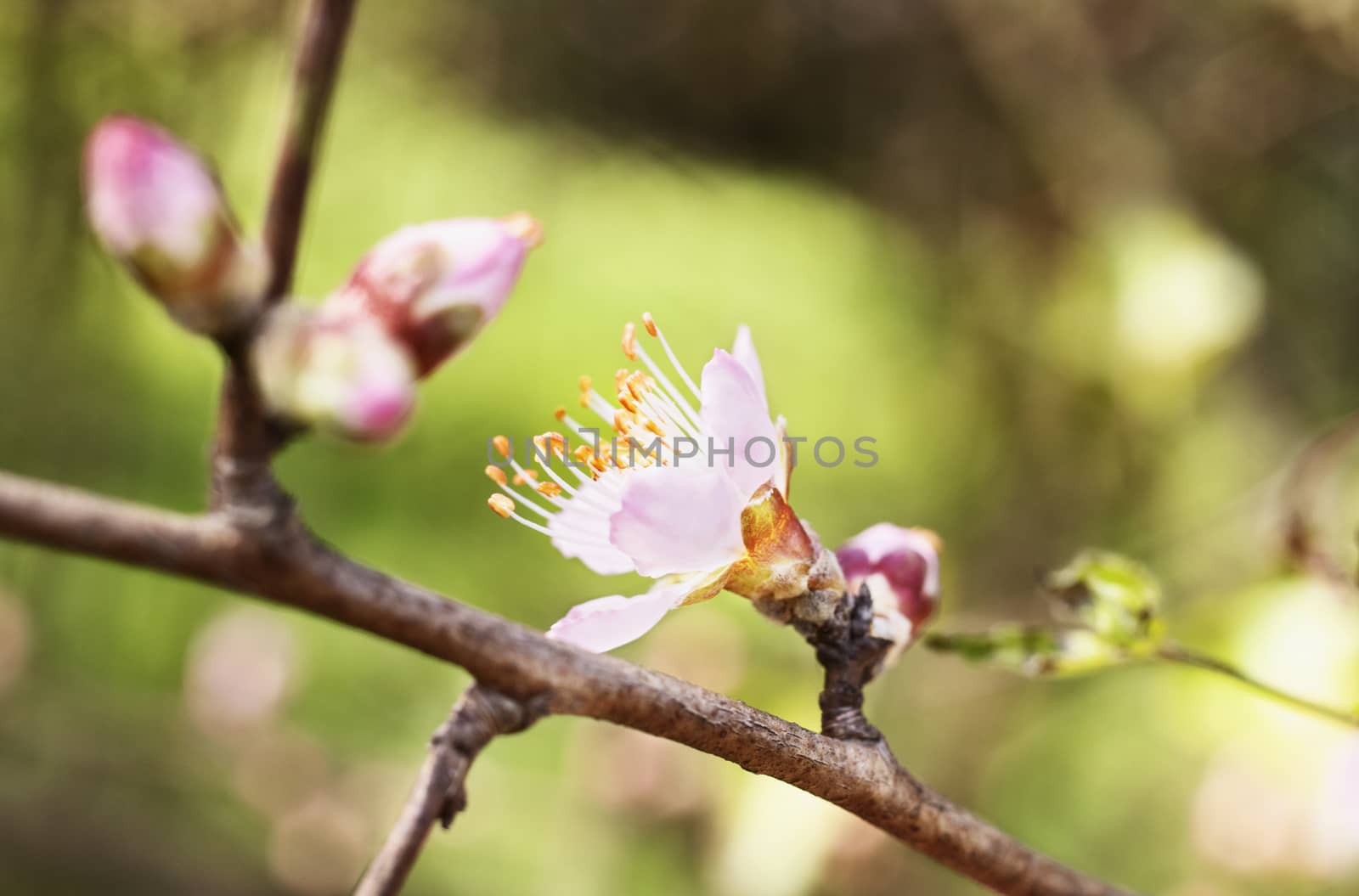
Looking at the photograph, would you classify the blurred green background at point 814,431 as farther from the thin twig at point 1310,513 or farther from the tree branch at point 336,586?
the tree branch at point 336,586

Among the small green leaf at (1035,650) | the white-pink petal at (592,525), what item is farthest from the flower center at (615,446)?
the small green leaf at (1035,650)

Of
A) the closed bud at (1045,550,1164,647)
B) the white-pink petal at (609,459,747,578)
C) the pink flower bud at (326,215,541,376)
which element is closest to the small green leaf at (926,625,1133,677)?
the closed bud at (1045,550,1164,647)

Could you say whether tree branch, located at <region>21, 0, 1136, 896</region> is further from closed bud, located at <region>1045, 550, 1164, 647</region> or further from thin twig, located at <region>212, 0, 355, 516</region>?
closed bud, located at <region>1045, 550, 1164, 647</region>

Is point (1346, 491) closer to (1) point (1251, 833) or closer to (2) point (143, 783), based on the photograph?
(1) point (1251, 833)

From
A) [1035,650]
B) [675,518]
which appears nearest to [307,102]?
[675,518]

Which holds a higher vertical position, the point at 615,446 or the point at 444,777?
the point at 615,446

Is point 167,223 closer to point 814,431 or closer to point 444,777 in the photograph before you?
point 444,777

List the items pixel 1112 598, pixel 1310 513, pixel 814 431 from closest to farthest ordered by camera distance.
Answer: pixel 1112 598 < pixel 1310 513 < pixel 814 431
